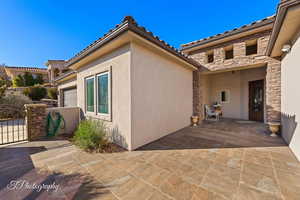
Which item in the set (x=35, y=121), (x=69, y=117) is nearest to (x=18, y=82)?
(x=69, y=117)

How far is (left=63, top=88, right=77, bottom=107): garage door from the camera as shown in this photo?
26.0 ft

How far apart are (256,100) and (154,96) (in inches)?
297

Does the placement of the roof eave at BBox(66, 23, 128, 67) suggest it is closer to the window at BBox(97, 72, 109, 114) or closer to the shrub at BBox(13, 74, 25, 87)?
the window at BBox(97, 72, 109, 114)

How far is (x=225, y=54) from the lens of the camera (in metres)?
6.82

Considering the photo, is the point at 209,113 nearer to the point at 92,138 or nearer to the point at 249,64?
the point at 249,64

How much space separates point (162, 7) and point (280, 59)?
20.9ft

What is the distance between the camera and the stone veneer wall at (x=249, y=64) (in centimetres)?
524

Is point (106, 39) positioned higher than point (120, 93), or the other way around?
point (106, 39)

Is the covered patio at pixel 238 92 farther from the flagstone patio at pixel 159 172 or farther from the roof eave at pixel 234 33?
the flagstone patio at pixel 159 172

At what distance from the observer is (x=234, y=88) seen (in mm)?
8680

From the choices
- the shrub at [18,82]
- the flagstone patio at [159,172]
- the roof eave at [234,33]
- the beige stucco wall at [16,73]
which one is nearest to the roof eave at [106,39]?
the flagstone patio at [159,172]

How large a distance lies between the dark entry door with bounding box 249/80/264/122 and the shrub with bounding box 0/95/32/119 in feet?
57.8

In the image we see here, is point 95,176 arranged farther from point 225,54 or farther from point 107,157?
point 225,54

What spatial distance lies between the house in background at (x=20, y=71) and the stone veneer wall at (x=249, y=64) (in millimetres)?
27270
